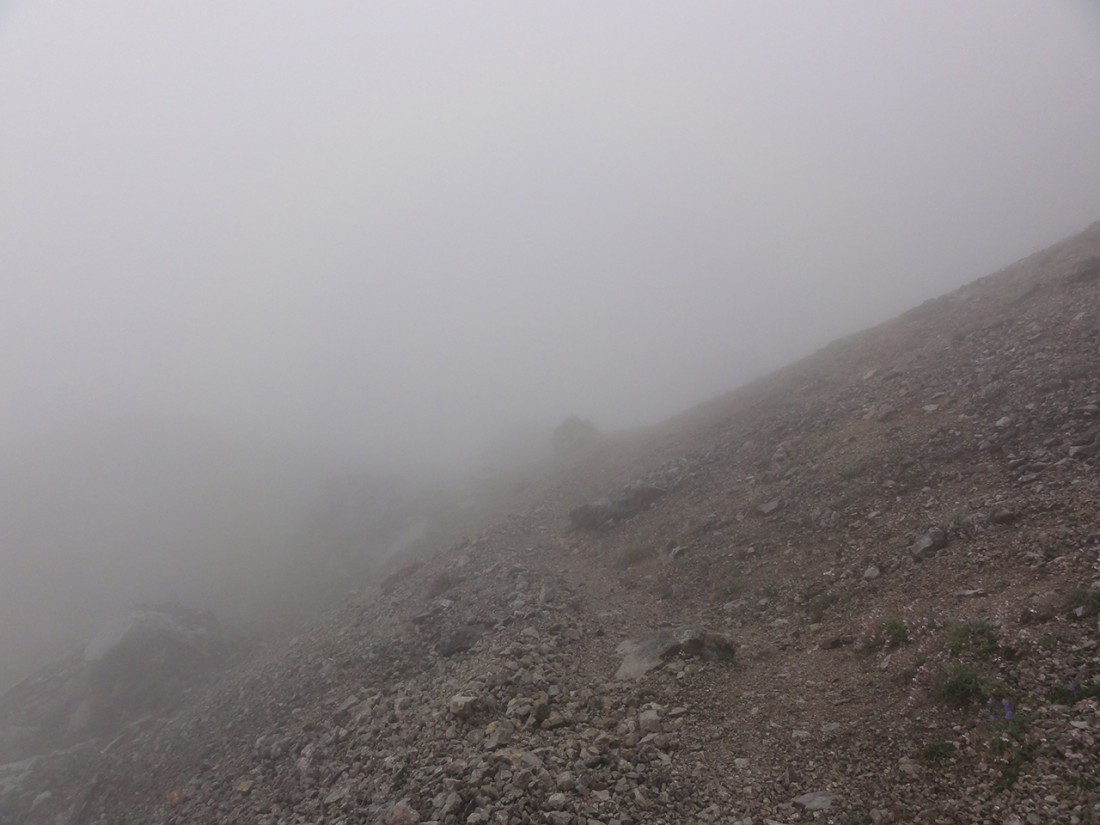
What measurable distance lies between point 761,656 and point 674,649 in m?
1.90

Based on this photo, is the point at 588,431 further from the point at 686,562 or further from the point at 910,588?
the point at 910,588

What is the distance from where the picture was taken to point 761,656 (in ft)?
39.3

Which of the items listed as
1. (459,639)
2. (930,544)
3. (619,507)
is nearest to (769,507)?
(930,544)

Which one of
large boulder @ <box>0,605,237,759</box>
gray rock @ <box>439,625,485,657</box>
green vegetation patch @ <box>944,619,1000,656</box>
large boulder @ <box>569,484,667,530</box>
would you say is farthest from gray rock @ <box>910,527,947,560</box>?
large boulder @ <box>0,605,237,759</box>

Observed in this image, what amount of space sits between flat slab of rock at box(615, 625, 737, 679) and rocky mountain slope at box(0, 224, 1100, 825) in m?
0.05

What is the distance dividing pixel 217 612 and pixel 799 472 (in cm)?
5327

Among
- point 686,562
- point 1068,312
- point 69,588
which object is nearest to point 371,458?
point 69,588

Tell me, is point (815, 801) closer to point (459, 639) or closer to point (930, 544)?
point (930, 544)

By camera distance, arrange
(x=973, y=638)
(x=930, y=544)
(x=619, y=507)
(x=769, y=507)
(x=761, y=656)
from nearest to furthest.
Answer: (x=973, y=638) < (x=761, y=656) < (x=930, y=544) < (x=769, y=507) < (x=619, y=507)

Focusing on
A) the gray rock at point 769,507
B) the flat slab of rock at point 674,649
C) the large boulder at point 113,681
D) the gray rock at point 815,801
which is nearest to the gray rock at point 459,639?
the flat slab of rock at point 674,649

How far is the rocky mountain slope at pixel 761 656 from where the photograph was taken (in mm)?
7910

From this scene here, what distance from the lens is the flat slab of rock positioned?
12.3 m

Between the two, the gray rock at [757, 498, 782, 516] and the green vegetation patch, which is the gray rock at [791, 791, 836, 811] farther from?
the gray rock at [757, 498, 782, 516]

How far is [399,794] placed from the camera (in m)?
10.4
